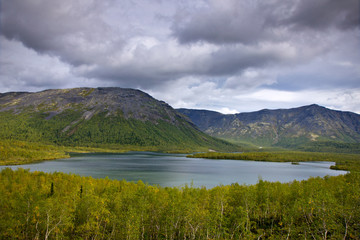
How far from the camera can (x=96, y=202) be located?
48.8 metres

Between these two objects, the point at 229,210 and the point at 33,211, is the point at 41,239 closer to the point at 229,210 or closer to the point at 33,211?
the point at 33,211

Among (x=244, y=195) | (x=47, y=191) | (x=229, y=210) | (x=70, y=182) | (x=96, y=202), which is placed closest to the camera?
(x=96, y=202)

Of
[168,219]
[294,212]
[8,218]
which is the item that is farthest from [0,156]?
[294,212]

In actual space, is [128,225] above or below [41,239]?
above

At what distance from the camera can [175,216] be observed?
2020 inches

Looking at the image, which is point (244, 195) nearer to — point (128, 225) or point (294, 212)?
point (294, 212)

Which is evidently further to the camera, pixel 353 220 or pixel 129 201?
pixel 129 201

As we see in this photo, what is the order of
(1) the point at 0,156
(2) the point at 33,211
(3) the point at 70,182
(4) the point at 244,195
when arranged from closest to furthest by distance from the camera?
(2) the point at 33,211 < (4) the point at 244,195 < (3) the point at 70,182 < (1) the point at 0,156

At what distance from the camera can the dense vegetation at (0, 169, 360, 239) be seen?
133 feet

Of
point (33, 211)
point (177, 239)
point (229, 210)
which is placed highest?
point (33, 211)

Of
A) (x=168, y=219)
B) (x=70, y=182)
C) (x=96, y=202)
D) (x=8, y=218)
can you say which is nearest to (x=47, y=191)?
(x=70, y=182)

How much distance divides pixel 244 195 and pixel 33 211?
46188mm

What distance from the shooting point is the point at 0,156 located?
7047 inches

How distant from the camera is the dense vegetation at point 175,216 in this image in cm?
4053
